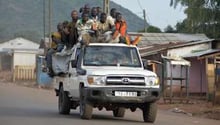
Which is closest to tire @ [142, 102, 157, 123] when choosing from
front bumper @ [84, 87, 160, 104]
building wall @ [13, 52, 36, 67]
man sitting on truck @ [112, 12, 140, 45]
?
front bumper @ [84, 87, 160, 104]

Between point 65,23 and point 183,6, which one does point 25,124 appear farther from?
point 183,6

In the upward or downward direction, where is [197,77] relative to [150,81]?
downward

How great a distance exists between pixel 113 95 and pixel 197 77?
20.8m

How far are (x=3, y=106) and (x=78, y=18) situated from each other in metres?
5.96

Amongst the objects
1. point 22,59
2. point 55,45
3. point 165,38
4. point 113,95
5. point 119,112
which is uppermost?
point 165,38

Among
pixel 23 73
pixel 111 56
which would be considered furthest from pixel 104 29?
pixel 23 73

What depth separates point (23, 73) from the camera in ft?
213

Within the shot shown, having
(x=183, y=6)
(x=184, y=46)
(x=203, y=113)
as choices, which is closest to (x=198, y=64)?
(x=184, y=46)

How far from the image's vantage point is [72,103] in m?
20.5

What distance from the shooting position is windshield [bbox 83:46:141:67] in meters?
18.3

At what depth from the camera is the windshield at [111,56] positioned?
18.3m

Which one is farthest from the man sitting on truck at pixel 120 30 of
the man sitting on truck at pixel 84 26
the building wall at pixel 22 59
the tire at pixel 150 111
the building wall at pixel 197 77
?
the building wall at pixel 22 59

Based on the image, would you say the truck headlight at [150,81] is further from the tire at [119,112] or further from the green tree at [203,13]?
the green tree at [203,13]

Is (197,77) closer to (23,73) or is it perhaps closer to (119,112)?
(119,112)
